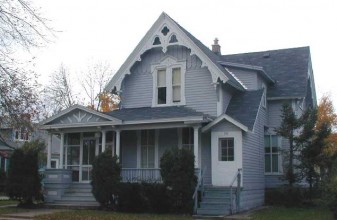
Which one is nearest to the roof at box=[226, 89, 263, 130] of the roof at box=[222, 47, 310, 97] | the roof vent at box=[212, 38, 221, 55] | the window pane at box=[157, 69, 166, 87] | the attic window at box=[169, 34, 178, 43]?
the roof at box=[222, 47, 310, 97]

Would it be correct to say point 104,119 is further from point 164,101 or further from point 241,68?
point 241,68

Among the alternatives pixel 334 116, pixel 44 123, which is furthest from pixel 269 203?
pixel 334 116

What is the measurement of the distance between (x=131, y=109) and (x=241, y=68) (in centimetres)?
618

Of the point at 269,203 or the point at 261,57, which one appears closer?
the point at 269,203

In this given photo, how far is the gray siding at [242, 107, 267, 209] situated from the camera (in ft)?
71.0

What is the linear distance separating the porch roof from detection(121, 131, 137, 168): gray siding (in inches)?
48.7

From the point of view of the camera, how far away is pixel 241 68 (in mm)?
25719

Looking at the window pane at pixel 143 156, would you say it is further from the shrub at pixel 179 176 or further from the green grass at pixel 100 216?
the green grass at pixel 100 216

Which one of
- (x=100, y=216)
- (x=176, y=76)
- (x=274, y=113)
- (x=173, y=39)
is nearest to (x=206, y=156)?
(x=176, y=76)

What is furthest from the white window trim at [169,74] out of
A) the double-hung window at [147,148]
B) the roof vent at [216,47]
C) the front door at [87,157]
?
the roof vent at [216,47]

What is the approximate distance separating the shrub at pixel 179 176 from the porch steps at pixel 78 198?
13.6ft

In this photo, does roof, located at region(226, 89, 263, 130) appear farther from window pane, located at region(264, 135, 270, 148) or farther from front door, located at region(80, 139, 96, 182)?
front door, located at region(80, 139, 96, 182)

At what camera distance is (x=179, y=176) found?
18844mm

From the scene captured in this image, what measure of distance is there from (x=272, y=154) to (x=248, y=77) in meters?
4.32
